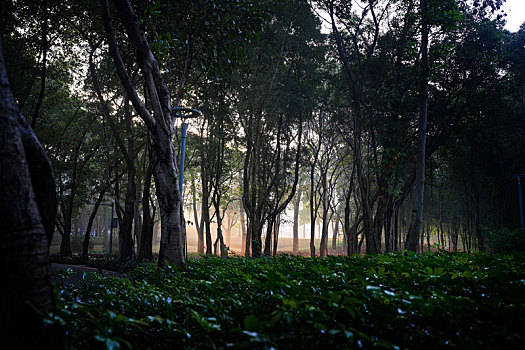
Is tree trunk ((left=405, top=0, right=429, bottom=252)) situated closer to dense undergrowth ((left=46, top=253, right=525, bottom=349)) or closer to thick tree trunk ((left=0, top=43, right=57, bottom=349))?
dense undergrowth ((left=46, top=253, right=525, bottom=349))

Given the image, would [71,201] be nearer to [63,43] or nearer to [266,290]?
[63,43]

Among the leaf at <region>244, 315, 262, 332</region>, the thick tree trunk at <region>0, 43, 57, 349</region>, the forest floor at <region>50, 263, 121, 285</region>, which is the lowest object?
the forest floor at <region>50, 263, 121, 285</region>

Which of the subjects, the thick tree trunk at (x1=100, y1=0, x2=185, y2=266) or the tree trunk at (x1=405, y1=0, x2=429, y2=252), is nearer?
the thick tree trunk at (x1=100, y1=0, x2=185, y2=266)

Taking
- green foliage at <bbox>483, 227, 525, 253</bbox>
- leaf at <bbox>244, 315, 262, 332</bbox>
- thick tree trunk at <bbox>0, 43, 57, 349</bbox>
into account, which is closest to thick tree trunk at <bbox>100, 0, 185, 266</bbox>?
thick tree trunk at <bbox>0, 43, 57, 349</bbox>

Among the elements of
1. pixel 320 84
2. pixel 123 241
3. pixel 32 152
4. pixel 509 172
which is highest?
pixel 320 84

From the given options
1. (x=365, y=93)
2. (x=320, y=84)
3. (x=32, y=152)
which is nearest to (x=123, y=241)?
(x=320, y=84)

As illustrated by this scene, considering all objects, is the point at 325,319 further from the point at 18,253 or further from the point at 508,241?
the point at 508,241

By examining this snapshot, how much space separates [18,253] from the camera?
1.74m

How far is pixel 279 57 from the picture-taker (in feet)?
47.2

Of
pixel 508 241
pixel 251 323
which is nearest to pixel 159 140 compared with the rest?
pixel 251 323

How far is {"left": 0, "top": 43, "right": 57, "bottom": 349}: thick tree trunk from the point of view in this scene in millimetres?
1675

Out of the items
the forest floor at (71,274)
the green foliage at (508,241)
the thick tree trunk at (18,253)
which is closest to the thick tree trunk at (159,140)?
the forest floor at (71,274)

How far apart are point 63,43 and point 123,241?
892 centimetres

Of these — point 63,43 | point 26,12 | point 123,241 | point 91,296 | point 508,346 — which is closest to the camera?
point 508,346
